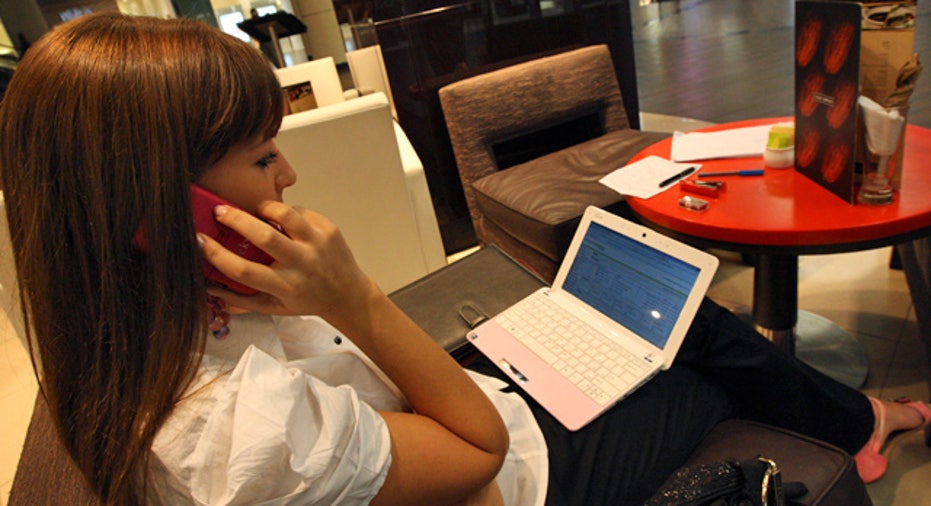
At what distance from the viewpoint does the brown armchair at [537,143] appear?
6.97ft

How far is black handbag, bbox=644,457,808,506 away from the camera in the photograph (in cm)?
77

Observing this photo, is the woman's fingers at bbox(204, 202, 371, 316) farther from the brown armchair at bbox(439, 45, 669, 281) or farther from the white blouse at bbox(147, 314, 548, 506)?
the brown armchair at bbox(439, 45, 669, 281)

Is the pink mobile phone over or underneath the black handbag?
over

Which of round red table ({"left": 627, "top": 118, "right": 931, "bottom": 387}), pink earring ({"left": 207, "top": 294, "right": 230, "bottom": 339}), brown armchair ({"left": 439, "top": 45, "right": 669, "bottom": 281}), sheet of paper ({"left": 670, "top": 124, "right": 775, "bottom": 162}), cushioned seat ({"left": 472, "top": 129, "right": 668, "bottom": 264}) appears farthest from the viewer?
brown armchair ({"left": 439, "top": 45, "right": 669, "bottom": 281})

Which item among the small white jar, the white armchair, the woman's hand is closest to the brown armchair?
the white armchair

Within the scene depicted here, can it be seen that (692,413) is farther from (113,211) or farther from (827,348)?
(827,348)

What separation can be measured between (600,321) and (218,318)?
2.58ft

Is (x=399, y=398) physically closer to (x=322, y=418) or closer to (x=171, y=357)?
(x=322, y=418)

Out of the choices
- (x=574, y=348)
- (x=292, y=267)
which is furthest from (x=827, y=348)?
(x=292, y=267)

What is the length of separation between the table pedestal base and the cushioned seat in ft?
2.18

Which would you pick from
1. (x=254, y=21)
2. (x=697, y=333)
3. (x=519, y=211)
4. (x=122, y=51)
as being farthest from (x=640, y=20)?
(x=122, y=51)

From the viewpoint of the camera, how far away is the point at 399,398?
2.81 ft

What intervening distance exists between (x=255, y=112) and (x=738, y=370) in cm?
94

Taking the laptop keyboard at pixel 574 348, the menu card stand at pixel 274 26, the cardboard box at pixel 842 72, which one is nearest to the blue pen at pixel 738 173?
the cardboard box at pixel 842 72
